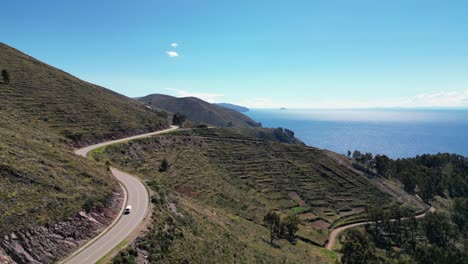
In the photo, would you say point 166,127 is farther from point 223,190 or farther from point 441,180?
point 441,180

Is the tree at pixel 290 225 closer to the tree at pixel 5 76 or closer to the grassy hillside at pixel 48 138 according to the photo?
the grassy hillside at pixel 48 138

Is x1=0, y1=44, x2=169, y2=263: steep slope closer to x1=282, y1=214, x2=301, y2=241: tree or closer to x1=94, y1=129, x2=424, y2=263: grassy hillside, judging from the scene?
x1=94, y1=129, x2=424, y2=263: grassy hillside

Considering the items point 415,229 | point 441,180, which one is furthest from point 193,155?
point 441,180

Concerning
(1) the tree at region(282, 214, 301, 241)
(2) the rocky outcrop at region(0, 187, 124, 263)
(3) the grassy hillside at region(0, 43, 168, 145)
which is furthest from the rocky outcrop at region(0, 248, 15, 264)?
(3) the grassy hillside at region(0, 43, 168, 145)

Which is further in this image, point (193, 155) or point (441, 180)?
point (441, 180)

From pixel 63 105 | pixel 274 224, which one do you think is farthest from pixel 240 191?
pixel 63 105
